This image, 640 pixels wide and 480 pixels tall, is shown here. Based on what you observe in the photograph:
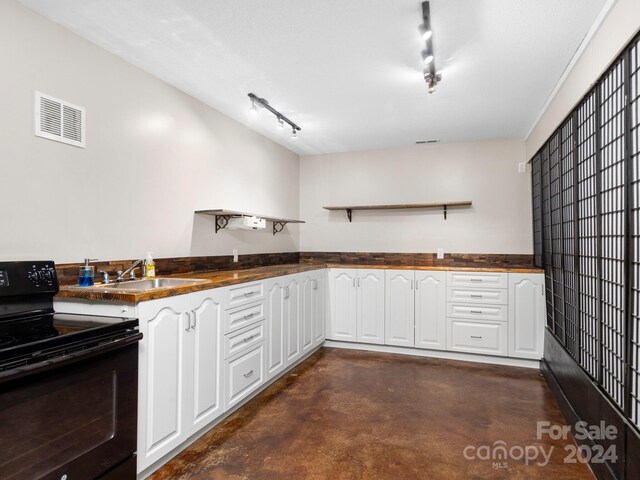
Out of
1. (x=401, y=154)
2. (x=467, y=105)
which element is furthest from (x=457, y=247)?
(x=467, y=105)

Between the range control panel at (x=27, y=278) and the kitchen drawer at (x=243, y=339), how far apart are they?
1018mm

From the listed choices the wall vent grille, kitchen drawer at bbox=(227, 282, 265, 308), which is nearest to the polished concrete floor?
kitchen drawer at bbox=(227, 282, 265, 308)

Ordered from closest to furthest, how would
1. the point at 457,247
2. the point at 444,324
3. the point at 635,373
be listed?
the point at 635,373, the point at 444,324, the point at 457,247

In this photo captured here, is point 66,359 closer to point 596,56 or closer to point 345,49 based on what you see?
point 345,49

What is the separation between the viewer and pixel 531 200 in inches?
158

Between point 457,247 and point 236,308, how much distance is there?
282cm

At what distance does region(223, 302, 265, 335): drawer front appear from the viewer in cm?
243

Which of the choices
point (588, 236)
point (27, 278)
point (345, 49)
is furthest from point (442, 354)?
point (27, 278)

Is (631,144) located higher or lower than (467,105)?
lower

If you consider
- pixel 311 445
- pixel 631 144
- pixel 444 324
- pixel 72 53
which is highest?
pixel 72 53

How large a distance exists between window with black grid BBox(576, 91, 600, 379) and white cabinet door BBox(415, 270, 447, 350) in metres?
1.56

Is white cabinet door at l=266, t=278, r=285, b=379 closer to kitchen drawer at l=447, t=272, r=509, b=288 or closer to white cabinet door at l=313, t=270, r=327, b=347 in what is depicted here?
white cabinet door at l=313, t=270, r=327, b=347

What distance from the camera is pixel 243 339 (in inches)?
102

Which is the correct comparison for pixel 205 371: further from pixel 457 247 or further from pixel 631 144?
pixel 457 247
